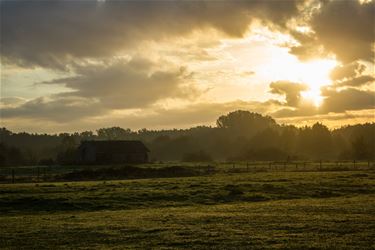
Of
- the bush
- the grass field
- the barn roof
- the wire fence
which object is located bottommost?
the grass field

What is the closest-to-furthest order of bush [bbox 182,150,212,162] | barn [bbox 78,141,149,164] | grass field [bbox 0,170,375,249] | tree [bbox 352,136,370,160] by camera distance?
grass field [bbox 0,170,375,249], barn [bbox 78,141,149,164], bush [bbox 182,150,212,162], tree [bbox 352,136,370,160]

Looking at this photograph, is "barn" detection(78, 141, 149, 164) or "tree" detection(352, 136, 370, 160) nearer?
"barn" detection(78, 141, 149, 164)

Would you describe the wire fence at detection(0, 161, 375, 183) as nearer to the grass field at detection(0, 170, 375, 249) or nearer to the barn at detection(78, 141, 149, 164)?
the grass field at detection(0, 170, 375, 249)

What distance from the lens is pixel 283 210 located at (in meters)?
29.6

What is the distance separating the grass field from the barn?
71.0 metres

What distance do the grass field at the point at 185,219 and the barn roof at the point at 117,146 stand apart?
7250cm

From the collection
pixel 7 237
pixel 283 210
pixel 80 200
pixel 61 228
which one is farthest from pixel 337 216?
pixel 80 200

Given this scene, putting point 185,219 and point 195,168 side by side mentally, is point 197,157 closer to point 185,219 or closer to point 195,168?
point 195,168

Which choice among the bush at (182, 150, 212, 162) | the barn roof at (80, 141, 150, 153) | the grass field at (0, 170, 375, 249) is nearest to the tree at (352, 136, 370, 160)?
the bush at (182, 150, 212, 162)

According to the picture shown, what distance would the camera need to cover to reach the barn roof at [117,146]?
117m

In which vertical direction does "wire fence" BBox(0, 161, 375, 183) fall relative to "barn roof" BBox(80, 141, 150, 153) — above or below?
below

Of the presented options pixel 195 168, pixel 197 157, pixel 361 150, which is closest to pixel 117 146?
pixel 197 157

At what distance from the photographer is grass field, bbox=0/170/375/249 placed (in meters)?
19.3

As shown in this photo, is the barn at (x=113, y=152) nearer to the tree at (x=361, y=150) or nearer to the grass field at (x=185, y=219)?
the tree at (x=361, y=150)
